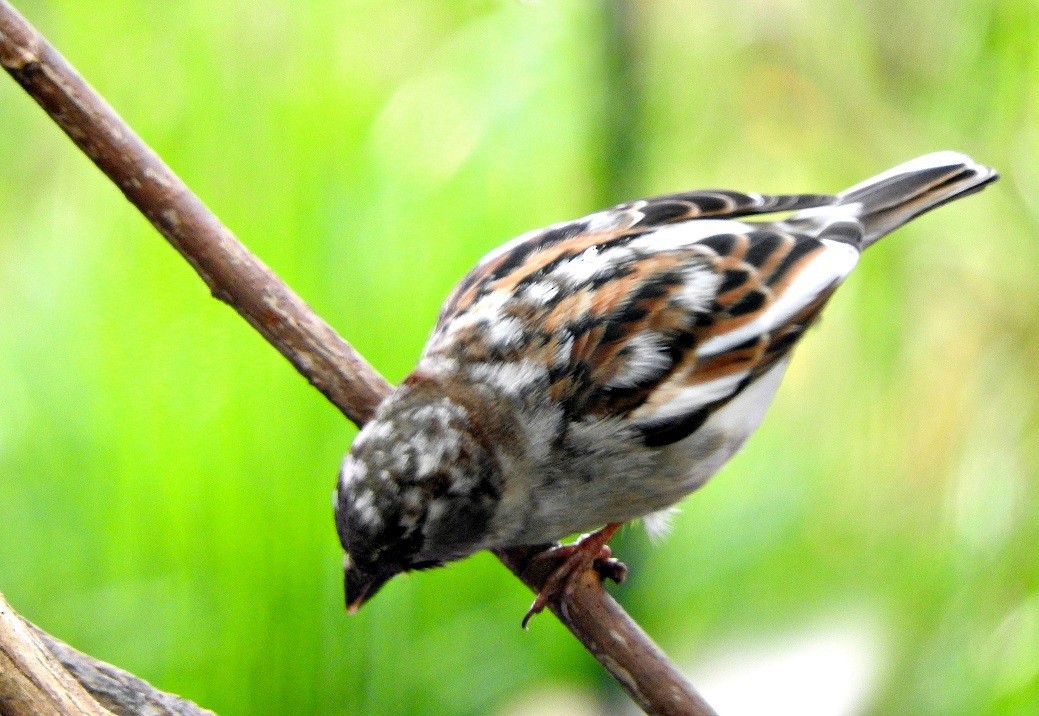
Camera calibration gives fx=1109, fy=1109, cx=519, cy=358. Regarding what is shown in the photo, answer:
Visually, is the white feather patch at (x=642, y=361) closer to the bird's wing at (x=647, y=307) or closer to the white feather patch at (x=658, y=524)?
the bird's wing at (x=647, y=307)

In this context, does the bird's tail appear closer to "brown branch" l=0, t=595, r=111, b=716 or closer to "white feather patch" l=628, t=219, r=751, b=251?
"white feather patch" l=628, t=219, r=751, b=251

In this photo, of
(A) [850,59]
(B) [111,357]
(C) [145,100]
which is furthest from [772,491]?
(C) [145,100]

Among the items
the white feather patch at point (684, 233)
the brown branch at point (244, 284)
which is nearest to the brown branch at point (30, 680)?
the brown branch at point (244, 284)

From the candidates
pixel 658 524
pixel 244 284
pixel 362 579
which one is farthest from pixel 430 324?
pixel 362 579

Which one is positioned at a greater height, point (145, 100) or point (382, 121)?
point (145, 100)

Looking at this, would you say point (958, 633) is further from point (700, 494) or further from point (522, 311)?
point (522, 311)

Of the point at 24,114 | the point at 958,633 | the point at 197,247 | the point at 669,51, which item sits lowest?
the point at 958,633
